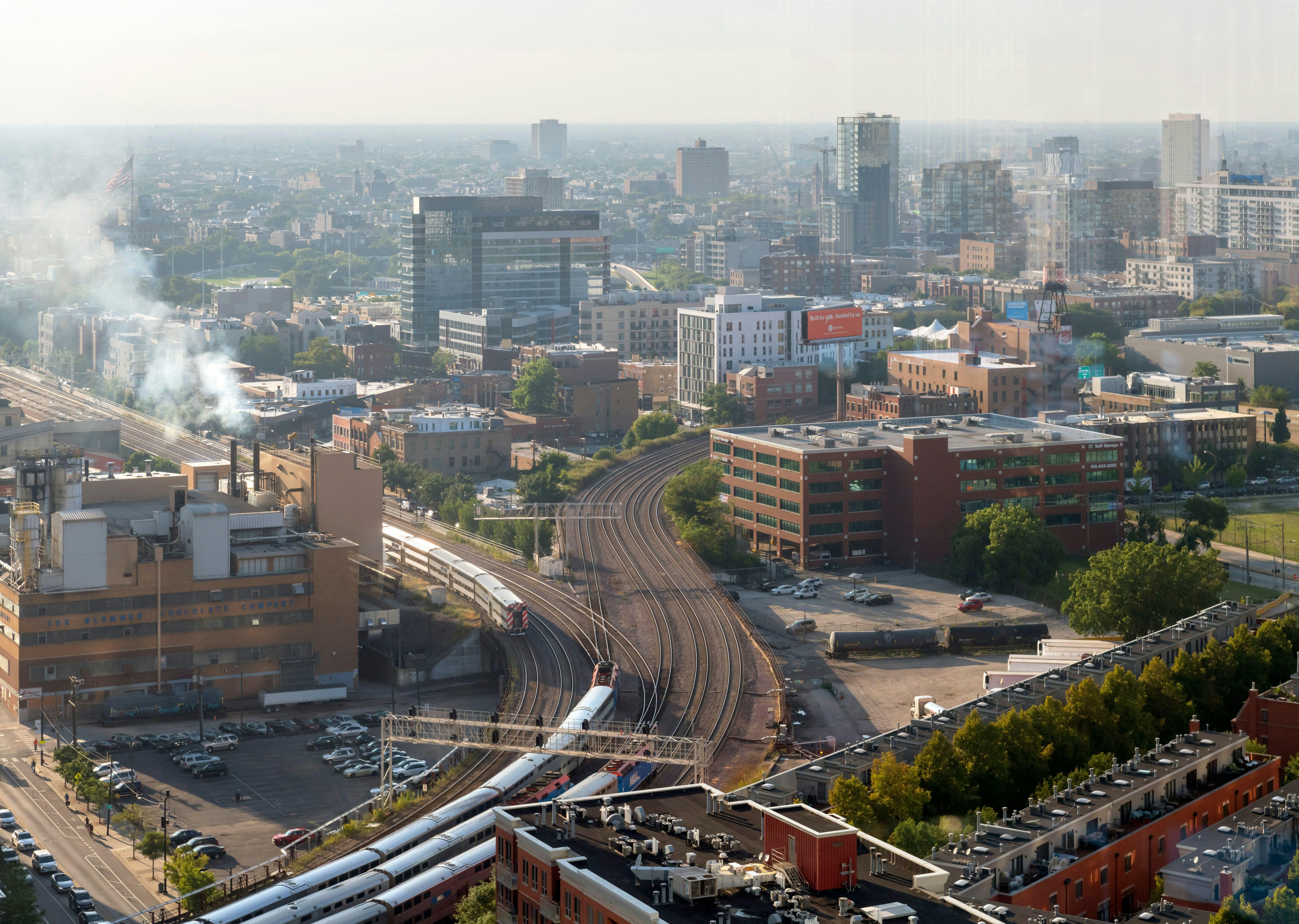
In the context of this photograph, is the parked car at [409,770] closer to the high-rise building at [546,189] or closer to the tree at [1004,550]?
the tree at [1004,550]

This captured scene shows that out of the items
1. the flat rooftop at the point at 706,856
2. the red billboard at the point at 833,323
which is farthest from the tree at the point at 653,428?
the flat rooftop at the point at 706,856

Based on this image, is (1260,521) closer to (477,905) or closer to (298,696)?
(298,696)

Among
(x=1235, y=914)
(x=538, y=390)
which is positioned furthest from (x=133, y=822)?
(x=538, y=390)

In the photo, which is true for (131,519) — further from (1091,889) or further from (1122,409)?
(1122,409)

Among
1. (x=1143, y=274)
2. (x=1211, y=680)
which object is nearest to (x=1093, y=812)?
(x=1211, y=680)

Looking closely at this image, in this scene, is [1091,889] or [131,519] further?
[131,519]

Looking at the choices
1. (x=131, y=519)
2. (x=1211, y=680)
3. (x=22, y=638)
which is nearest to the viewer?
(x=1211, y=680)

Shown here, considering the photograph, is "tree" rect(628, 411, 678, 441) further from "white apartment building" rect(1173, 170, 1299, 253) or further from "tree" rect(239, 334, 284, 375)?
"white apartment building" rect(1173, 170, 1299, 253)

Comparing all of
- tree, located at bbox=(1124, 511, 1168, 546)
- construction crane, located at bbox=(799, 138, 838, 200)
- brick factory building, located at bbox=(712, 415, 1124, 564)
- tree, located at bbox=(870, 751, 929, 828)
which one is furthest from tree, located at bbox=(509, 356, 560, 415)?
construction crane, located at bbox=(799, 138, 838, 200)
